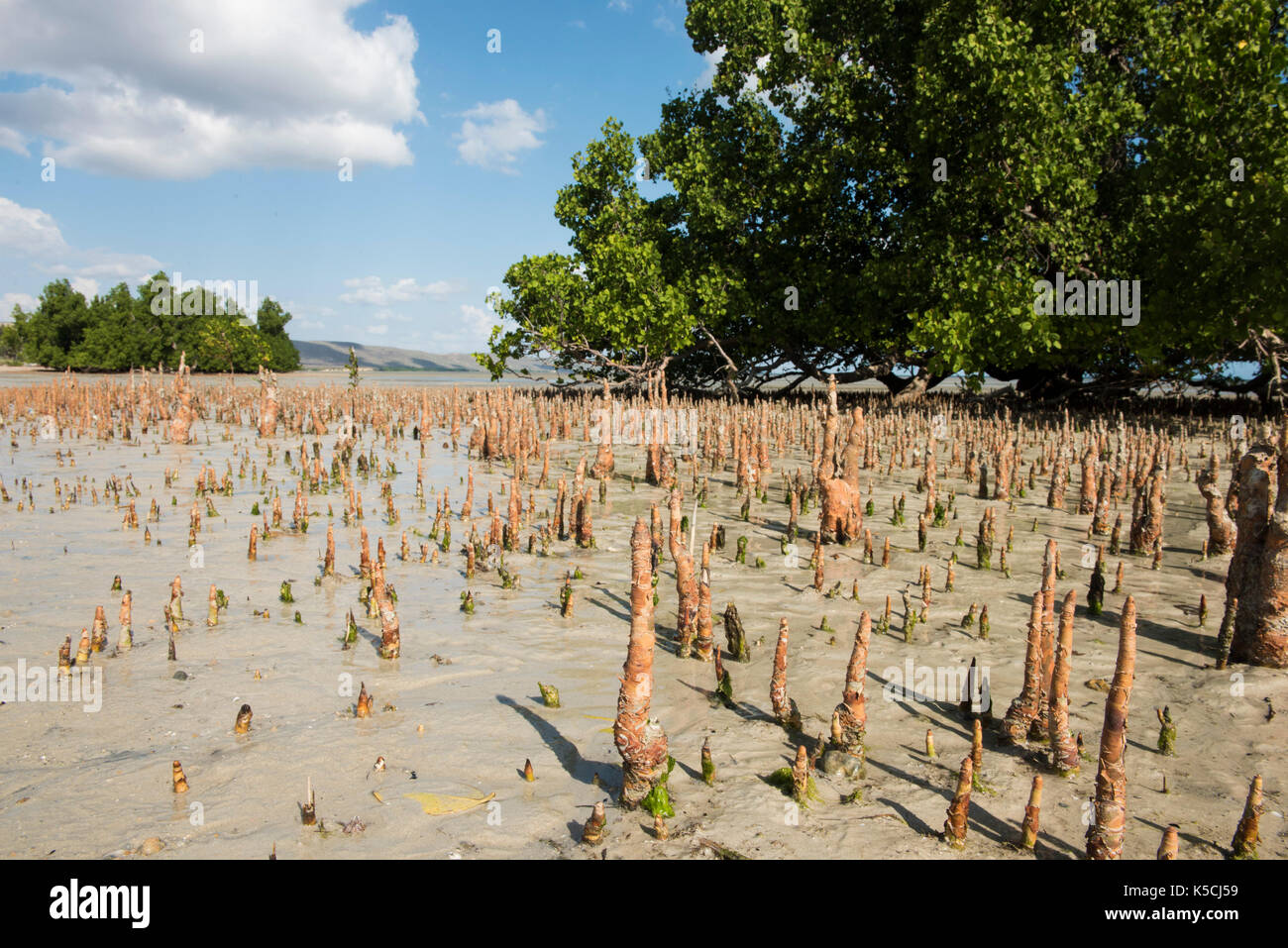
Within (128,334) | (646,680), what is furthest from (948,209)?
(128,334)

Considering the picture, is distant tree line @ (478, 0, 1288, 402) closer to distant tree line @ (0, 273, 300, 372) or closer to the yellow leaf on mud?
the yellow leaf on mud

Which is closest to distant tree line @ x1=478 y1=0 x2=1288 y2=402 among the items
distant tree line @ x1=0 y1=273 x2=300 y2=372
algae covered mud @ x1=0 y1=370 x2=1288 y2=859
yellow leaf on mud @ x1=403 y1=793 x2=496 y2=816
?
algae covered mud @ x1=0 y1=370 x2=1288 y2=859

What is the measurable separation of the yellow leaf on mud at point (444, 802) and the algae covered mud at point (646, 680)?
0.02m

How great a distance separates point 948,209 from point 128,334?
4295 centimetres

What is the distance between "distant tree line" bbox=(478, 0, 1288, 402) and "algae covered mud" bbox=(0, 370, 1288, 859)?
7.35 meters

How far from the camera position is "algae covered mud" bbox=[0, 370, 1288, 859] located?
3.43 m

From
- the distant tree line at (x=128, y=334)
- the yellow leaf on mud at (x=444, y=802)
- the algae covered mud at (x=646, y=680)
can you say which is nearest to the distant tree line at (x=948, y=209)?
the algae covered mud at (x=646, y=680)

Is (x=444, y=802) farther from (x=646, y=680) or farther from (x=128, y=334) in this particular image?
(x=128, y=334)

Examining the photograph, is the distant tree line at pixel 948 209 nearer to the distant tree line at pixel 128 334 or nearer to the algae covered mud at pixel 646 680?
the algae covered mud at pixel 646 680

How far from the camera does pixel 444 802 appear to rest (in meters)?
3.60

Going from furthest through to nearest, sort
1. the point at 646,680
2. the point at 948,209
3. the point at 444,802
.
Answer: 1. the point at 948,209
2. the point at 646,680
3. the point at 444,802

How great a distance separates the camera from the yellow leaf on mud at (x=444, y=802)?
3.54 m
